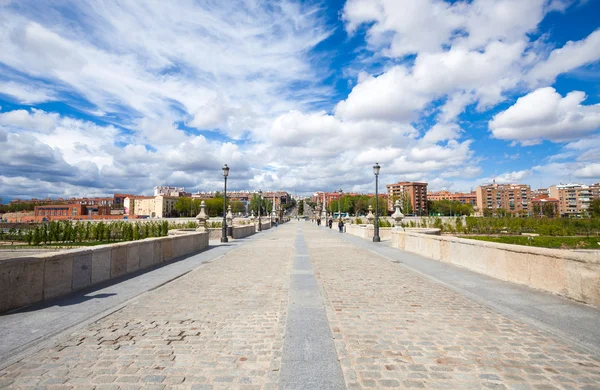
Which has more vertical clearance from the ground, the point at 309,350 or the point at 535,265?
the point at 535,265

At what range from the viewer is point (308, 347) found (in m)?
4.03

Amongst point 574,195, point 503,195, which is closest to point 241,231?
point 503,195

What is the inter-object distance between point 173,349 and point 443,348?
334 cm

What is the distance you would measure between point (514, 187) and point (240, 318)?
203 meters

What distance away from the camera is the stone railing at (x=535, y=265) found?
5.91m

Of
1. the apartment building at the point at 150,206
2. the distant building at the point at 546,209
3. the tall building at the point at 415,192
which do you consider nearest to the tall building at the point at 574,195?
the distant building at the point at 546,209

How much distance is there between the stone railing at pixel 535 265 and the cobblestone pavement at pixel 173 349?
18.1 ft

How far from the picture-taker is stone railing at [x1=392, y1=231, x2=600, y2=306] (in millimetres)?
5910

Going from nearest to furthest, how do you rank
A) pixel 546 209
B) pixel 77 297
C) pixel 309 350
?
pixel 309 350 → pixel 77 297 → pixel 546 209

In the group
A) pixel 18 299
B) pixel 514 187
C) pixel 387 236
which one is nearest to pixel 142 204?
pixel 387 236

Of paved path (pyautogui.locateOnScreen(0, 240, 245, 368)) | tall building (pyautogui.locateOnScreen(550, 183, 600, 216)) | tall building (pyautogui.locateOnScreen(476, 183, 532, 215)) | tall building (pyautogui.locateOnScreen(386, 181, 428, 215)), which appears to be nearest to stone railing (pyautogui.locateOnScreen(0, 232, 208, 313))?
paved path (pyautogui.locateOnScreen(0, 240, 245, 368))

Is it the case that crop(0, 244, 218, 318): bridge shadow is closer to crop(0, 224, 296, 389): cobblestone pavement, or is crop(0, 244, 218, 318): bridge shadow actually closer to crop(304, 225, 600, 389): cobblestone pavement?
crop(0, 224, 296, 389): cobblestone pavement

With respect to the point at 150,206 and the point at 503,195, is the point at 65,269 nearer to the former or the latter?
the point at 150,206

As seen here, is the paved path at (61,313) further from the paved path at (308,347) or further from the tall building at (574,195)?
the tall building at (574,195)
